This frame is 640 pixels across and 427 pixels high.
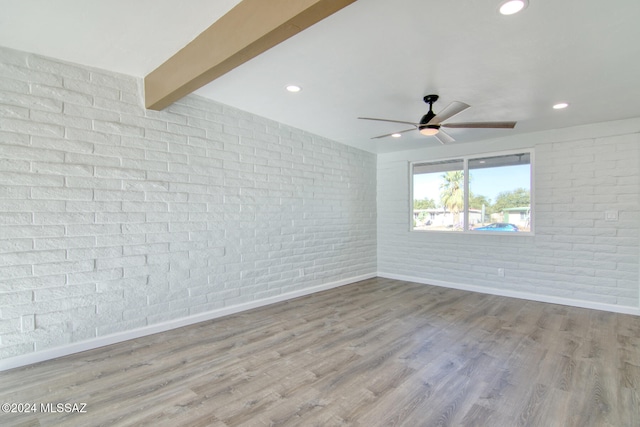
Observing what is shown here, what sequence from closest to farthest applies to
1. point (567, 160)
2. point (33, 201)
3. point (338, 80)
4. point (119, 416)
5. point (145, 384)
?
point (119, 416)
point (145, 384)
point (33, 201)
point (338, 80)
point (567, 160)

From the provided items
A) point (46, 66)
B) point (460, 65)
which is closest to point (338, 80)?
point (460, 65)

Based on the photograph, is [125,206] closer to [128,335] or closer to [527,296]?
[128,335]

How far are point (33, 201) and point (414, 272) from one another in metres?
5.30

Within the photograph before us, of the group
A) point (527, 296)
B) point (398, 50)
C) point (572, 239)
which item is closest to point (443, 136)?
point (398, 50)

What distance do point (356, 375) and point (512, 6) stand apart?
106 inches

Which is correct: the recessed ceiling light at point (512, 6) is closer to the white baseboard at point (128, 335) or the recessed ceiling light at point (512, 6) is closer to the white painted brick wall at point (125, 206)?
the white painted brick wall at point (125, 206)

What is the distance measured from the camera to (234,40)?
2.02 meters

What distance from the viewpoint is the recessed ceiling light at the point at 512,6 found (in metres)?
1.79

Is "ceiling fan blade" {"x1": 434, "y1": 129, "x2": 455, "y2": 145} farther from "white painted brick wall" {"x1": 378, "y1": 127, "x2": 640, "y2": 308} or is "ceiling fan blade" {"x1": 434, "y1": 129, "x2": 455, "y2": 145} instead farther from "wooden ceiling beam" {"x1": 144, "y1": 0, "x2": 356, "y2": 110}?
"wooden ceiling beam" {"x1": 144, "y1": 0, "x2": 356, "y2": 110}

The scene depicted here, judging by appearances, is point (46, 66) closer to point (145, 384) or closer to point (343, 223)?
point (145, 384)

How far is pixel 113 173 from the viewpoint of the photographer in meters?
2.91

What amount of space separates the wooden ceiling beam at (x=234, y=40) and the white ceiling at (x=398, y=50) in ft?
0.28

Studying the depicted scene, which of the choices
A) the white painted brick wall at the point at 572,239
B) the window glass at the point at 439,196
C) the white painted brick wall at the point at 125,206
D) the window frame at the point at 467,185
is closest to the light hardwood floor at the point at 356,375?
the white painted brick wall at the point at 125,206

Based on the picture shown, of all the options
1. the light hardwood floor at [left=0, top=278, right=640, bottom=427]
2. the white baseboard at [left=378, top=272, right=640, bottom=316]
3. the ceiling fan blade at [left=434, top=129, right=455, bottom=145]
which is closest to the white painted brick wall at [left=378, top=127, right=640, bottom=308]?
the white baseboard at [left=378, top=272, right=640, bottom=316]
